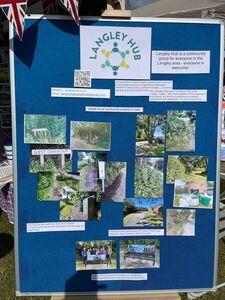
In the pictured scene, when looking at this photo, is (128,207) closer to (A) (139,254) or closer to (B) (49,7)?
(A) (139,254)

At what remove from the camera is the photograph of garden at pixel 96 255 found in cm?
222

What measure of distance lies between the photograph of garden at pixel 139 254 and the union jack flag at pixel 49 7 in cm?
144

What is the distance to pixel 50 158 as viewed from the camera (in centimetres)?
211

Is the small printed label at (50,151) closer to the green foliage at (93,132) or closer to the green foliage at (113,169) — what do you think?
the green foliage at (93,132)

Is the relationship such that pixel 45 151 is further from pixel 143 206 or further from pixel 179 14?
pixel 179 14

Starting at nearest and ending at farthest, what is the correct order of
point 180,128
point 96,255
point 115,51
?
point 115,51 → point 180,128 → point 96,255

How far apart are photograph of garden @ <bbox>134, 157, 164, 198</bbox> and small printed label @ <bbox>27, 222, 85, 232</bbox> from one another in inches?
14.3

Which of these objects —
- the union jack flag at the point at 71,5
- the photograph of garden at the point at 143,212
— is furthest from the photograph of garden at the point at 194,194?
the union jack flag at the point at 71,5

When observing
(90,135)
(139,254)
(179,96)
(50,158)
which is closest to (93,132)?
(90,135)

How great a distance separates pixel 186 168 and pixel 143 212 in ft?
1.14

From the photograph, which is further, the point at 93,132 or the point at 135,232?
the point at 135,232

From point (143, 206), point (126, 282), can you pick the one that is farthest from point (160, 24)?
point (126, 282)

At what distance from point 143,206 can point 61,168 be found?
51 centimetres

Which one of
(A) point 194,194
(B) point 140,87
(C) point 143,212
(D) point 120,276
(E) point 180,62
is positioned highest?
(E) point 180,62
